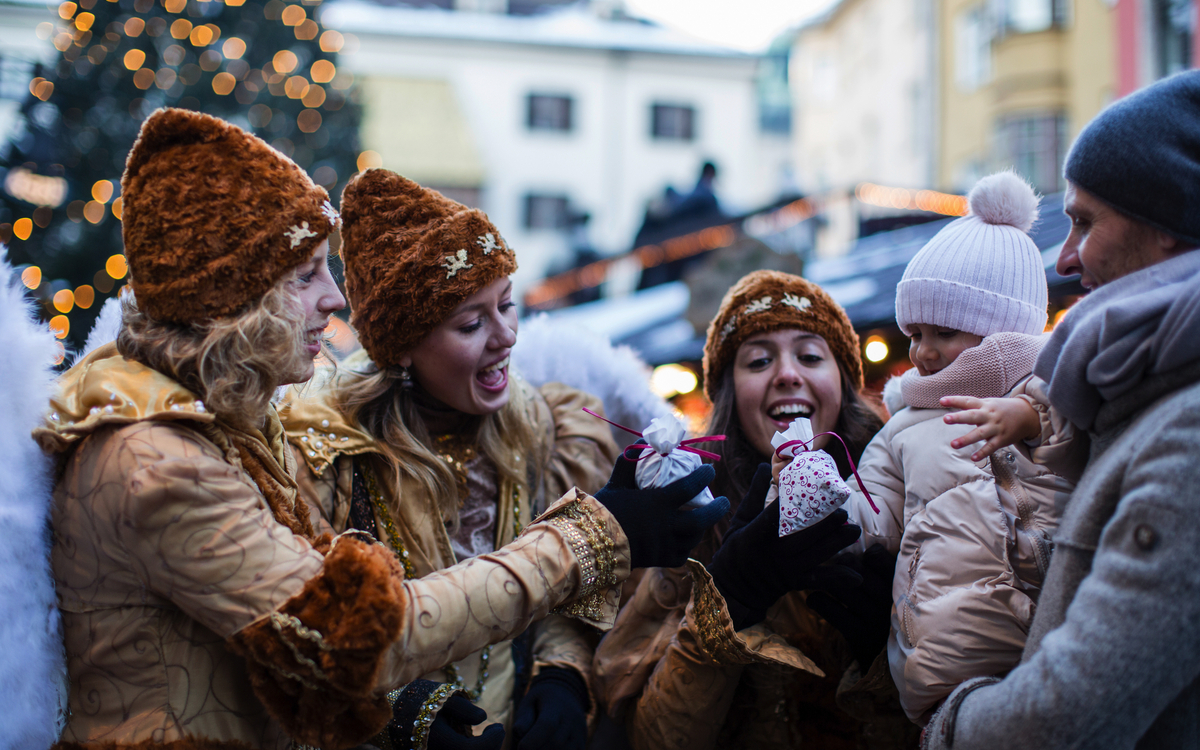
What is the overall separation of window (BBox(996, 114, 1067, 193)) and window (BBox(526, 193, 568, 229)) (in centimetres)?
→ 1164

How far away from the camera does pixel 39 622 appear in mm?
1586

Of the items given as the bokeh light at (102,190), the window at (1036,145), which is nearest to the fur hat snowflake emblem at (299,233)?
the bokeh light at (102,190)

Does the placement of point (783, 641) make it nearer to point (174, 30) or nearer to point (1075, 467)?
point (1075, 467)

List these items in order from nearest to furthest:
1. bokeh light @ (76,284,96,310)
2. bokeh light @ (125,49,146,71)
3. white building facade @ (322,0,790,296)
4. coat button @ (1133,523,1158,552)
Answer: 1. coat button @ (1133,523,1158,552)
2. bokeh light @ (76,284,96,310)
3. bokeh light @ (125,49,146,71)
4. white building facade @ (322,0,790,296)

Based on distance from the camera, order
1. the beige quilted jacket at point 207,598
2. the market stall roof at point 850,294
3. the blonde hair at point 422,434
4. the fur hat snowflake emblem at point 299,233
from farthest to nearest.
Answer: the market stall roof at point 850,294
the blonde hair at point 422,434
the fur hat snowflake emblem at point 299,233
the beige quilted jacket at point 207,598

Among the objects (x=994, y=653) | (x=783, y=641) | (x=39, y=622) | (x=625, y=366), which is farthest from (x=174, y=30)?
(x=994, y=653)

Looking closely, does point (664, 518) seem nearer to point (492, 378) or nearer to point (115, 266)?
point (492, 378)

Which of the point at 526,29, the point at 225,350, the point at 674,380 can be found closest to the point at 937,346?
the point at 225,350

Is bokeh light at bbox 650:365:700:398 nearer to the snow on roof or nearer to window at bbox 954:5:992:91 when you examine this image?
window at bbox 954:5:992:91

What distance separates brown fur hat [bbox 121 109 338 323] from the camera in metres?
1.67

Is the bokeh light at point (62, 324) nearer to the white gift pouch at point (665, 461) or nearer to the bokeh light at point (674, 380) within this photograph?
the bokeh light at point (674, 380)

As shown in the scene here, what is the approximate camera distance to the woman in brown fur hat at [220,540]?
5.01ft

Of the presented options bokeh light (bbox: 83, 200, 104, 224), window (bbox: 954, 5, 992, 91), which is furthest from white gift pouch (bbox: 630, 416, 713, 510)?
window (bbox: 954, 5, 992, 91)

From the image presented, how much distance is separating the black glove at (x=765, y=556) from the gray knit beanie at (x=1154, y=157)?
2.77 feet
